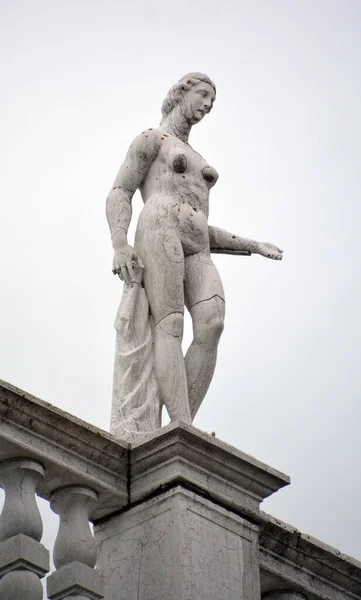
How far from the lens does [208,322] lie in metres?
9.62

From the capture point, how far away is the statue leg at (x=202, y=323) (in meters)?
9.53

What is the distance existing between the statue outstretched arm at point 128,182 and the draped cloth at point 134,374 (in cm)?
53

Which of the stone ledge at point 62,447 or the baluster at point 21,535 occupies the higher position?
the stone ledge at point 62,447

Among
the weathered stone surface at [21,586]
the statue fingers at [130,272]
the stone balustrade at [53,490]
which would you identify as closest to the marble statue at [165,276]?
the statue fingers at [130,272]

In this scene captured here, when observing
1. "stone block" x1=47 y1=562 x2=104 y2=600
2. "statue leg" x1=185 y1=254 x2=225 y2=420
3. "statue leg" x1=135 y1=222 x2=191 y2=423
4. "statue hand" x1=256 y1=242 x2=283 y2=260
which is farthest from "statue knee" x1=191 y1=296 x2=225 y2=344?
"stone block" x1=47 y1=562 x2=104 y2=600

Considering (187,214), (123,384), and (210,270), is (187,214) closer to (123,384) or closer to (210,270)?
(210,270)

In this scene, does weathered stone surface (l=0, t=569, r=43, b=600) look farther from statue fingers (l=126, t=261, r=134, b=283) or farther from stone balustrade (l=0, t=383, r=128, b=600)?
statue fingers (l=126, t=261, r=134, b=283)

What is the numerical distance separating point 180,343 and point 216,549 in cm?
199

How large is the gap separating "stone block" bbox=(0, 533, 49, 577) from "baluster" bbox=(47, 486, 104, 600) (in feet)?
0.72

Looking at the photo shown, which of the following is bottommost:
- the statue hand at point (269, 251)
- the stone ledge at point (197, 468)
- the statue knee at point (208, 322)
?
the stone ledge at point (197, 468)

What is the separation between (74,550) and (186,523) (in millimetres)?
731

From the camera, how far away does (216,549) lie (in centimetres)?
784

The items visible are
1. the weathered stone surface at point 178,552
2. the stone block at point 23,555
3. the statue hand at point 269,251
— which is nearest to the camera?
the stone block at point 23,555

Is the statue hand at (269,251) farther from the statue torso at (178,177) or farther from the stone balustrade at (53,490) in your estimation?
the stone balustrade at (53,490)
